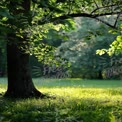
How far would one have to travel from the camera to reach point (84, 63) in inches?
2108

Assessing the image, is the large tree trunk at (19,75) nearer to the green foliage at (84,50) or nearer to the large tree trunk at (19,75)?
the large tree trunk at (19,75)

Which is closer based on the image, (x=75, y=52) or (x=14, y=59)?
(x=14, y=59)

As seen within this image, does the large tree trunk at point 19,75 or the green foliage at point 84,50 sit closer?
the large tree trunk at point 19,75

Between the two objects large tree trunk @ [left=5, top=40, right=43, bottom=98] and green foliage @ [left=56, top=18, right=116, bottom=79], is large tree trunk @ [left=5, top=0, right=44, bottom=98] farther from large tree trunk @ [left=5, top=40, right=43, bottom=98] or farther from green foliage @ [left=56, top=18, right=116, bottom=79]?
green foliage @ [left=56, top=18, right=116, bottom=79]

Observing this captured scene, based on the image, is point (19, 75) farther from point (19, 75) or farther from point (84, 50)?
point (84, 50)

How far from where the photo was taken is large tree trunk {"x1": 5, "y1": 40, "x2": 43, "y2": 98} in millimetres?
15664

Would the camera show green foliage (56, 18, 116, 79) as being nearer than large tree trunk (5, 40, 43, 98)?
No

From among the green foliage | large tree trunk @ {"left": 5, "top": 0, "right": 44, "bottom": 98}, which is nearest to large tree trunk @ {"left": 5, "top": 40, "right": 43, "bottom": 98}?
large tree trunk @ {"left": 5, "top": 0, "right": 44, "bottom": 98}

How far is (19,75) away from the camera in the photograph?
15.7 m

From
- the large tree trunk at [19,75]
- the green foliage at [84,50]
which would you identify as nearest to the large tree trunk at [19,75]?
the large tree trunk at [19,75]

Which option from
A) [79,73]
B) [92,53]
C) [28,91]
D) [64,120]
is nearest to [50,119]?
[64,120]

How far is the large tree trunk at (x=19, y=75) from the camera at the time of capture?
51.4ft

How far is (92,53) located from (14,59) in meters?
37.1

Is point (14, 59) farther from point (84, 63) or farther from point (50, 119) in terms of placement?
point (84, 63)
